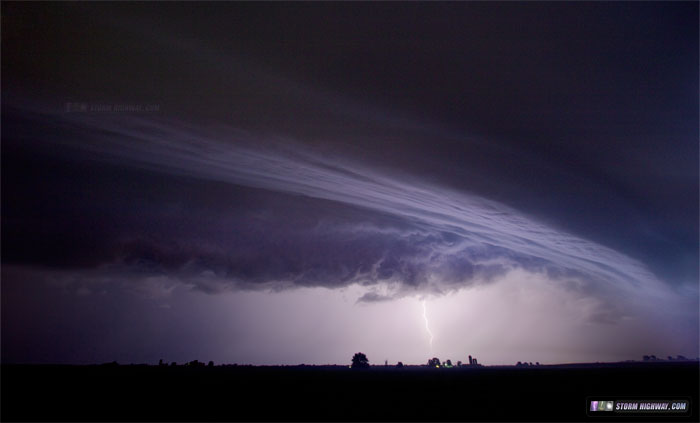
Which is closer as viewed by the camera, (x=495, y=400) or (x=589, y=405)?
(x=589, y=405)

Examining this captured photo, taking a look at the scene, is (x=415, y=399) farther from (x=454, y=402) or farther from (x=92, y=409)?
(x=92, y=409)

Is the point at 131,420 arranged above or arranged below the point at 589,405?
below

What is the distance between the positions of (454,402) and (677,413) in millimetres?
10292

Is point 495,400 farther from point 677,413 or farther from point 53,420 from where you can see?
point 53,420

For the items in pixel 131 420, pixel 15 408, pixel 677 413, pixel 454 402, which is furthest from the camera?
pixel 454 402

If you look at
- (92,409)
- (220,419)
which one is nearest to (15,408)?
(92,409)

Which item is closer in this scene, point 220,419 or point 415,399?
point 220,419

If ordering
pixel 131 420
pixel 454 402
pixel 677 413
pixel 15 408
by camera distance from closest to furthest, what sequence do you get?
pixel 677 413
pixel 131 420
pixel 15 408
pixel 454 402

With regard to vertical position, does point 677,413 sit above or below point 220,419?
above

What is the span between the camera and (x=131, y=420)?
50.5ft

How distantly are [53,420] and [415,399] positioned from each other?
19157mm

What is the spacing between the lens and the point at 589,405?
1492 cm

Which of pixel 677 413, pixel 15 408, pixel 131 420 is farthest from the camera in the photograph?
pixel 15 408

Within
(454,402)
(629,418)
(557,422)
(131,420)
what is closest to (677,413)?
(629,418)
